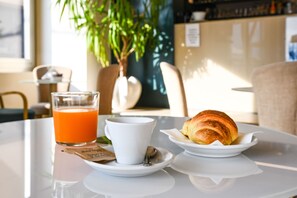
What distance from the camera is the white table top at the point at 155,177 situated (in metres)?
0.57

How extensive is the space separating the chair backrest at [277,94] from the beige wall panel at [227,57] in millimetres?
2581

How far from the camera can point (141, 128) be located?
0.66 m

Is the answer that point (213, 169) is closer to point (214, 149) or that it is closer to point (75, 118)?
point (214, 149)

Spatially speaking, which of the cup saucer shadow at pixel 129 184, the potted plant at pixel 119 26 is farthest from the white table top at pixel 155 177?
the potted plant at pixel 119 26

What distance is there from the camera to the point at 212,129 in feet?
2.55

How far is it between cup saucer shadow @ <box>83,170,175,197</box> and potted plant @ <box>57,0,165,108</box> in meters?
4.66

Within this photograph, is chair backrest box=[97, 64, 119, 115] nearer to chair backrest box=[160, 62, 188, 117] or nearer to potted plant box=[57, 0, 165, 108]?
chair backrest box=[160, 62, 188, 117]

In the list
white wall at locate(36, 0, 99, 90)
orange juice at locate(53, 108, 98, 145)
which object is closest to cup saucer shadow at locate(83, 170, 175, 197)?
orange juice at locate(53, 108, 98, 145)

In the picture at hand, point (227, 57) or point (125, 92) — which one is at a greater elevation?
point (227, 57)

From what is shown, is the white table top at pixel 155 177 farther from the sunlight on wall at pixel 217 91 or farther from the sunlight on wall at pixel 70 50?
the sunlight on wall at pixel 70 50

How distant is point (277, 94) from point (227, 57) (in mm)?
2982

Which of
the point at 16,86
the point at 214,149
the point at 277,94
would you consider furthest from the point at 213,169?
the point at 16,86

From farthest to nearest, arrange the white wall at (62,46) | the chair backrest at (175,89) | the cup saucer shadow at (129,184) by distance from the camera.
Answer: the white wall at (62,46) < the chair backrest at (175,89) < the cup saucer shadow at (129,184)

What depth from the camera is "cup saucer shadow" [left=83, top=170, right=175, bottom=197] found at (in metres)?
0.56
